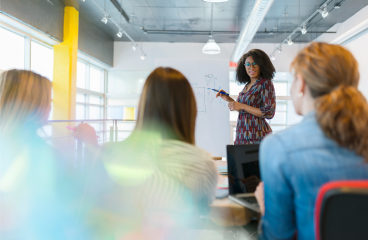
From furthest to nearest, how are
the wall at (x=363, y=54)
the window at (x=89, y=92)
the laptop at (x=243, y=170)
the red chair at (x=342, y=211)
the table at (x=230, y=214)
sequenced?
the window at (x=89, y=92) < the wall at (x=363, y=54) < the laptop at (x=243, y=170) < the table at (x=230, y=214) < the red chair at (x=342, y=211)

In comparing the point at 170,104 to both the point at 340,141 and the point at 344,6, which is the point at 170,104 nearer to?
the point at 340,141

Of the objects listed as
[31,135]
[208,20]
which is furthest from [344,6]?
Result: [31,135]

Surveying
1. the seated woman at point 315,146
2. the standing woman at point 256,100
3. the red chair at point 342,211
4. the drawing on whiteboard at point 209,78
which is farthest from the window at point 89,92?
the red chair at point 342,211

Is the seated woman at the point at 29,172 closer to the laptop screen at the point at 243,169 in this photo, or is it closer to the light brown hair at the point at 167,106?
the light brown hair at the point at 167,106

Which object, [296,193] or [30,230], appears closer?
[296,193]

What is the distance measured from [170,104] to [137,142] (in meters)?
0.18

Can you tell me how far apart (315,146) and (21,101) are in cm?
121

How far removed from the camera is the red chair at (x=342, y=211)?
587 mm

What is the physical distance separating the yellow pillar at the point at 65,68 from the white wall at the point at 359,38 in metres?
5.56

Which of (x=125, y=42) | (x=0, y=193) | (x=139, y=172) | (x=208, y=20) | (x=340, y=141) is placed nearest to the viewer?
(x=340, y=141)

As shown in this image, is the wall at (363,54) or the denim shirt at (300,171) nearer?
the denim shirt at (300,171)

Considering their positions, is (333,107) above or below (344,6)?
below

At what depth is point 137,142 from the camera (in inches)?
36.4

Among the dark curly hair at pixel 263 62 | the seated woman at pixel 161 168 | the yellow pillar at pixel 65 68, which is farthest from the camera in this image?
the yellow pillar at pixel 65 68
